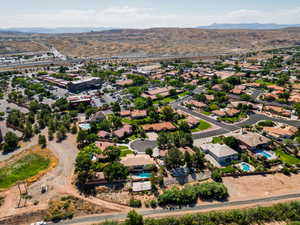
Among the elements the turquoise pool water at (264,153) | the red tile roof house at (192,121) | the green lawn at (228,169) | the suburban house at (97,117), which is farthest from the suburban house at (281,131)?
the suburban house at (97,117)

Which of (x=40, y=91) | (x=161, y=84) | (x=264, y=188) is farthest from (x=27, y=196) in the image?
(x=161, y=84)

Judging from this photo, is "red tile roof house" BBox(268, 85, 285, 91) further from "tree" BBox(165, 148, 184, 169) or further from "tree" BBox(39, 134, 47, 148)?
"tree" BBox(39, 134, 47, 148)

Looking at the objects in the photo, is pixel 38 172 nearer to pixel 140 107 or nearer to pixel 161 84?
pixel 140 107

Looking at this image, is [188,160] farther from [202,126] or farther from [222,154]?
[202,126]

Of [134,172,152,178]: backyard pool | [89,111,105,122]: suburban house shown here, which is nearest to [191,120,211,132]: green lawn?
[134,172,152,178]: backyard pool

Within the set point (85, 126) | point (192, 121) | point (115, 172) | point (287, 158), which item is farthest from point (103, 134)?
point (287, 158)

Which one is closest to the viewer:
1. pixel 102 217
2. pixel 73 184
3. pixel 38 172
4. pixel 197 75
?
pixel 102 217
